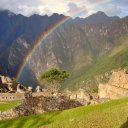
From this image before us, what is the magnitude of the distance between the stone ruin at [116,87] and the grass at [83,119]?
18234 millimetres

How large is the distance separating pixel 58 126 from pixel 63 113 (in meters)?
7.02

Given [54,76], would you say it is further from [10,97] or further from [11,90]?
[10,97]

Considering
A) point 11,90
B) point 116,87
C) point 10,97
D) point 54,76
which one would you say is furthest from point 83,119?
point 54,76

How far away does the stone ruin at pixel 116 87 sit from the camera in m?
62.6

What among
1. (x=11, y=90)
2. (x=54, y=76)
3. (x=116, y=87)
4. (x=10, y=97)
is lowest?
(x=11, y=90)

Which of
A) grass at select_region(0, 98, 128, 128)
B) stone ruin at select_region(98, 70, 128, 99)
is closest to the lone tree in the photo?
stone ruin at select_region(98, 70, 128, 99)

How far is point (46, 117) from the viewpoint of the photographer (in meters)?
43.2

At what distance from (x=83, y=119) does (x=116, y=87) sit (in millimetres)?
29542

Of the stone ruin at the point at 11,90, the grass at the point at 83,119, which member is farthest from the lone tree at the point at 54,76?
the grass at the point at 83,119

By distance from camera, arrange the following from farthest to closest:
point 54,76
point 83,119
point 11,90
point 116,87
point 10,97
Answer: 1. point 54,76
2. point 11,90
3. point 10,97
4. point 116,87
5. point 83,119

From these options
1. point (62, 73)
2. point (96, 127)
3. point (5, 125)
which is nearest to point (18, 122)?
point (5, 125)

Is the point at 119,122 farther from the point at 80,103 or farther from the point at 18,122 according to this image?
the point at 80,103

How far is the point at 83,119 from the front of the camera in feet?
119

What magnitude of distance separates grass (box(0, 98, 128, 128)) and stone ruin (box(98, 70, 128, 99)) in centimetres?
1823
